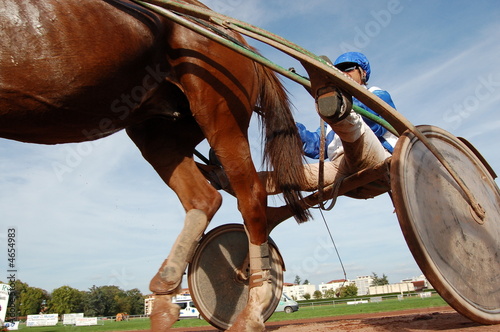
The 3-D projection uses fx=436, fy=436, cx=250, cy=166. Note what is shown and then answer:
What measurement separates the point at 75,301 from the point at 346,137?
8439 cm

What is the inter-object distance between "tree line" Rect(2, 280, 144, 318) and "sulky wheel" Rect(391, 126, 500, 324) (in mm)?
75358

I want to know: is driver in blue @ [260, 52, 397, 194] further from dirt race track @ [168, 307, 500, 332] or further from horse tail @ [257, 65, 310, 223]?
dirt race track @ [168, 307, 500, 332]

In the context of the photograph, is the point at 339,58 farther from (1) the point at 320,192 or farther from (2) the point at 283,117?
(1) the point at 320,192

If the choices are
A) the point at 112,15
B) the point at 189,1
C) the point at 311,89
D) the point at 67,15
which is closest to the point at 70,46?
the point at 67,15

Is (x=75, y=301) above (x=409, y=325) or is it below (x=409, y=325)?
above

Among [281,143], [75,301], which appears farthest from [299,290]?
[281,143]

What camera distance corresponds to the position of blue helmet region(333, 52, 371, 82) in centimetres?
417

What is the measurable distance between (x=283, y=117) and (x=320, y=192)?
0.75 meters

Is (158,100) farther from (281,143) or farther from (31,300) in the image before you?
(31,300)

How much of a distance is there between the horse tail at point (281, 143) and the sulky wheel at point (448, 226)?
114 cm

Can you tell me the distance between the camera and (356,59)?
4.16m

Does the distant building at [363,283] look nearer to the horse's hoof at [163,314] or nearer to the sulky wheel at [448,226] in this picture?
the sulky wheel at [448,226]

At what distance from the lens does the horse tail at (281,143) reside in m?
3.78

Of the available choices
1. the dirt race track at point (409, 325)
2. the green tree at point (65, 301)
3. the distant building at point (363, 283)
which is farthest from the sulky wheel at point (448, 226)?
the distant building at point (363, 283)
